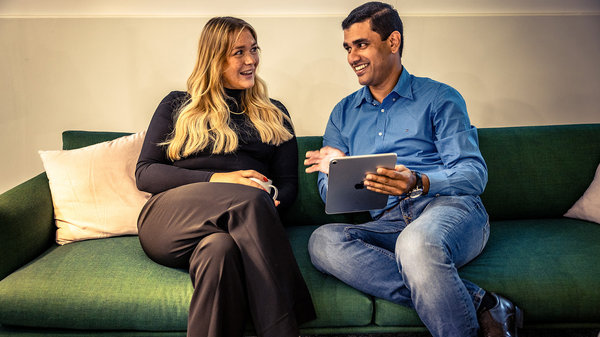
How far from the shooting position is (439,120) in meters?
1.78

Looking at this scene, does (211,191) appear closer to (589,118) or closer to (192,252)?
(192,252)

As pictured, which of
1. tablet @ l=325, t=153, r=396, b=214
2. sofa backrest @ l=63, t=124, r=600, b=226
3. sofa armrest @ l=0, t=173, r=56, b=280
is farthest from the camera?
sofa backrest @ l=63, t=124, r=600, b=226

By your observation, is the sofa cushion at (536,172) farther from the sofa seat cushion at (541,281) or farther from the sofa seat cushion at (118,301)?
the sofa seat cushion at (118,301)

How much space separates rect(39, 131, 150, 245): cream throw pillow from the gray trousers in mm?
402

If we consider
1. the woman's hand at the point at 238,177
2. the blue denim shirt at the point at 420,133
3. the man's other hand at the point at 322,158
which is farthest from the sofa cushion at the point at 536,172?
the woman's hand at the point at 238,177

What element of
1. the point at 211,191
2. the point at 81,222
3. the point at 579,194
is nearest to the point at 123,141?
the point at 81,222

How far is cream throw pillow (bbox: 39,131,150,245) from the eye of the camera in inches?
73.0

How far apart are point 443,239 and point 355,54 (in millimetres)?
835

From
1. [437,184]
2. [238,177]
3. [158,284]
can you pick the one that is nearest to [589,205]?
[437,184]

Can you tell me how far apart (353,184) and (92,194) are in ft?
3.44

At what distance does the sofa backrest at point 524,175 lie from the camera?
205 cm

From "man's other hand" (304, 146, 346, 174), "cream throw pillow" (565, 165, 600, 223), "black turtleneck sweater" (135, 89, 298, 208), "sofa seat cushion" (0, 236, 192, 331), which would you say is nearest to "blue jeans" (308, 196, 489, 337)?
"man's other hand" (304, 146, 346, 174)

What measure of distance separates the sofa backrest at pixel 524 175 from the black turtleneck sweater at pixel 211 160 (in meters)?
0.18

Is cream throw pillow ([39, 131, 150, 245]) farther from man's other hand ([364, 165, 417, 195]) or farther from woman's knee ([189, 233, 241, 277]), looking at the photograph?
man's other hand ([364, 165, 417, 195])
